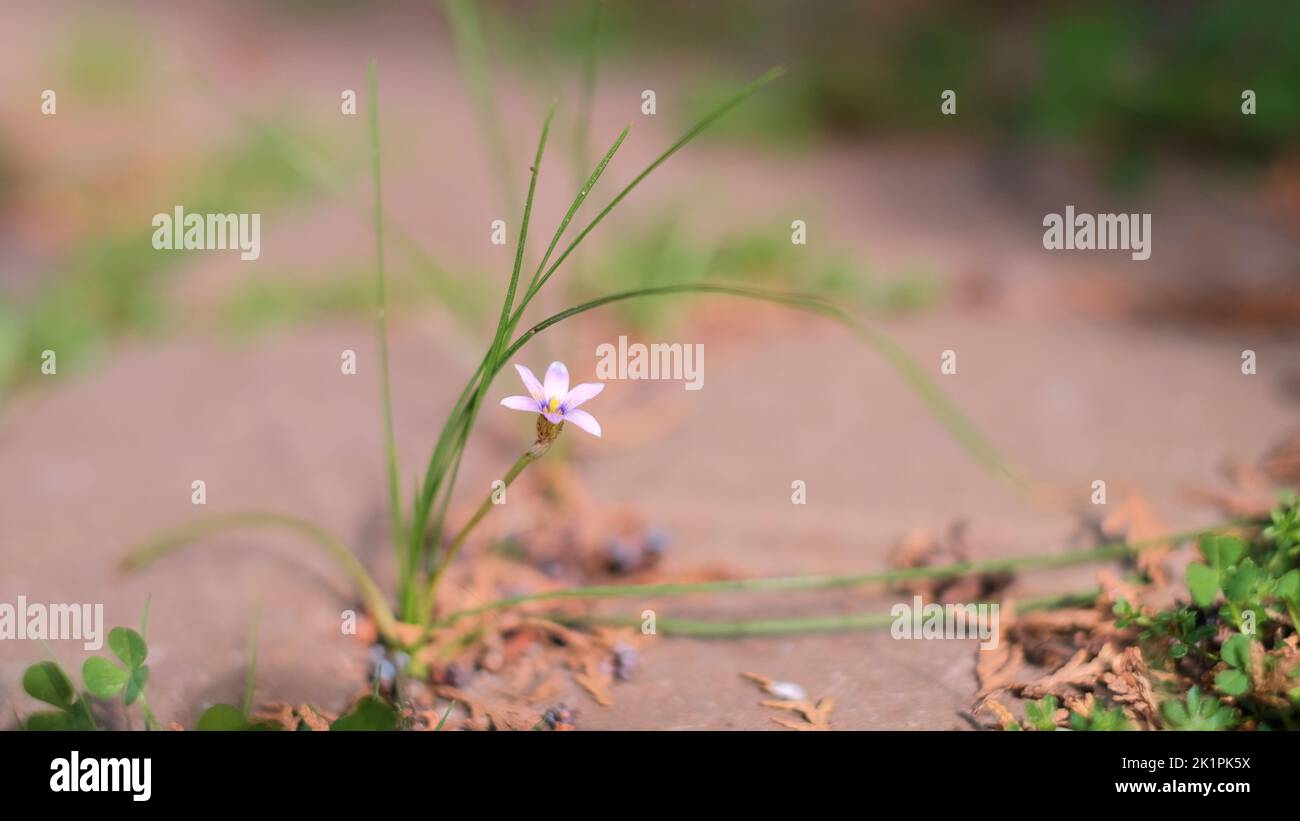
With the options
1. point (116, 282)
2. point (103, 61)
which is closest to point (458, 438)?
point (116, 282)

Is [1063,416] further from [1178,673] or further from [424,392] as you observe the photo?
[424,392]

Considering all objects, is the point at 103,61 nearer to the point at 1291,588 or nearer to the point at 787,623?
the point at 787,623

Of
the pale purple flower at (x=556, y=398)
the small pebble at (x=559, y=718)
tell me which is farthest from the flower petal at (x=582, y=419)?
the small pebble at (x=559, y=718)

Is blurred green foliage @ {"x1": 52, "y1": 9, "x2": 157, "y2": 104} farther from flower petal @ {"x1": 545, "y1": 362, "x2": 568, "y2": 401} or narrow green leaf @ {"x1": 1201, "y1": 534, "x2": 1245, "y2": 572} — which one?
narrow green leaf @ {"x1": 1201, "y1": 534, "x2": 1245, "y2": 572}

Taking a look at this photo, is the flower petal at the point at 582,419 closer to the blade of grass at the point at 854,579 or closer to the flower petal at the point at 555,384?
the flower petal at the point at 555,384

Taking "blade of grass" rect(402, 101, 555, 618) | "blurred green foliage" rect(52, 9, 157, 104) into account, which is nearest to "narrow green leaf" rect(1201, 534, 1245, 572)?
"blade of grass" rect(402, 101, 555, 618)

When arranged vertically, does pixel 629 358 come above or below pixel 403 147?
below
